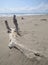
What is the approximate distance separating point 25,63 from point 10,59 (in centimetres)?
62

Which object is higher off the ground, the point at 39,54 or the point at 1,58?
the point at 39,54

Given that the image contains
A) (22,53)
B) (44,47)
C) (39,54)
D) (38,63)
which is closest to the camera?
(38,63)

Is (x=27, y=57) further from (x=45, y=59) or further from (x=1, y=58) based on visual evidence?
(x=1, y=58)

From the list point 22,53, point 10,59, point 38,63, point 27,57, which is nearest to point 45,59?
point 38,63

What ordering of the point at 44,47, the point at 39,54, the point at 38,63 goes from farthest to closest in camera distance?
the point at 44,47 < the point at 39,54 < the point at 38,63

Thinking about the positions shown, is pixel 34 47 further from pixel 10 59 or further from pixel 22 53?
pixel 10 59

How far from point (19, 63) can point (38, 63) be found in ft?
1.99

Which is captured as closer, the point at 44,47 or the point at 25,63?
the point at 25,63

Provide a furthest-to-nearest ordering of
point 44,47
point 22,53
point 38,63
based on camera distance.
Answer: point 44,47 → point 22,53 → point 38,63

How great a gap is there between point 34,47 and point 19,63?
1.05 metres

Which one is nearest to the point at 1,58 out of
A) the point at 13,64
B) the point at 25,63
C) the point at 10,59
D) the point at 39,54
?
the point at 10,59

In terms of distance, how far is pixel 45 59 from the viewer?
441 cm

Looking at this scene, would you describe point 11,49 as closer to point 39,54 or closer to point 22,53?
point 22,53

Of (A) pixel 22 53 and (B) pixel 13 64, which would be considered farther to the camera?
(A) pixel 22 53
